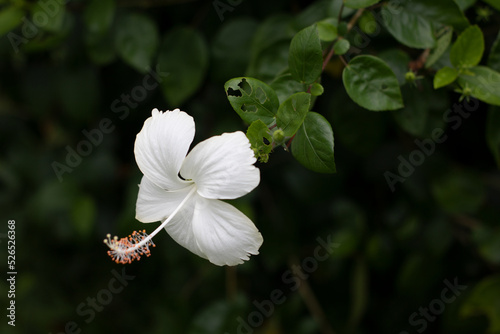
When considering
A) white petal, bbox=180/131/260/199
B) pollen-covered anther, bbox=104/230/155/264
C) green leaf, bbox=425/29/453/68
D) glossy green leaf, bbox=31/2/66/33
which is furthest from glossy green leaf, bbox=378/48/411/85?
glossy green leaf, bbox=31/2/66/33

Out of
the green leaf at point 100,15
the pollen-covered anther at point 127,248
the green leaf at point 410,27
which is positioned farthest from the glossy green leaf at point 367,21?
the green leaf at point 100,15

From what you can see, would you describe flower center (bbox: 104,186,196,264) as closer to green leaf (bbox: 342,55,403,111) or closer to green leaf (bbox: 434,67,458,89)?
green leaf (bbox: 342,55,403,111)

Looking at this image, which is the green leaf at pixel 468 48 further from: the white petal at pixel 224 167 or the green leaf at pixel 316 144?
the white petal at pixel 224 167

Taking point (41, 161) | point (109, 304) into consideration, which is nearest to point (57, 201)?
point (41, 161)

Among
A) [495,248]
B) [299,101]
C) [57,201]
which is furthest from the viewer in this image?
[57,201]

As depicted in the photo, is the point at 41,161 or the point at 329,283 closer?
the point at 329,283

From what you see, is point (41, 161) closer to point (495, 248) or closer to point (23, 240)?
point (23, 240)
